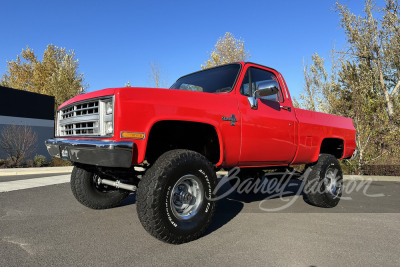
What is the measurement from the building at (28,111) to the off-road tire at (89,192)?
48.0ft

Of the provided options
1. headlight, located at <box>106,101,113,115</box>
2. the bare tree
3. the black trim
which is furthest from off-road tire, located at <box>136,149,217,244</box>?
the black trim

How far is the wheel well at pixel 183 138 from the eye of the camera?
321cm

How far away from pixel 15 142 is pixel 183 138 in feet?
49.2

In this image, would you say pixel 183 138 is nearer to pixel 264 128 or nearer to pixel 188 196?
pixel 188 196

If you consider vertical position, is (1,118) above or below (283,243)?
above

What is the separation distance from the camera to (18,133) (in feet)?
49.3

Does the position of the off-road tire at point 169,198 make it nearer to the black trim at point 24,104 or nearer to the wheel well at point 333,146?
the wheel well at point 333,146

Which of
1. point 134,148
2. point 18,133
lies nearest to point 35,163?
point 18,133

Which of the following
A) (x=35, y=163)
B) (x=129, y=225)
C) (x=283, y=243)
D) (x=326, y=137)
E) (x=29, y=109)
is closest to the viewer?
(x=283, y=243)

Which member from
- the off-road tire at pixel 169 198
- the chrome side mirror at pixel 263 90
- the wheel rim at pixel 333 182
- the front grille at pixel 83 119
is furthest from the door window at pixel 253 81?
the front grille at pixel 83 119

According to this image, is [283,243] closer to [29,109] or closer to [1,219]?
[1,219]

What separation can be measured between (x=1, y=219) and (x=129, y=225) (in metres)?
1.84

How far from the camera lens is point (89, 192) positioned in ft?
13.6

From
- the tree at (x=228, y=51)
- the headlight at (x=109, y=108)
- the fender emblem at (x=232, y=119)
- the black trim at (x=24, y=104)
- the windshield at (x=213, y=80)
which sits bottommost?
the fender emblem at (x=232, y=119)
